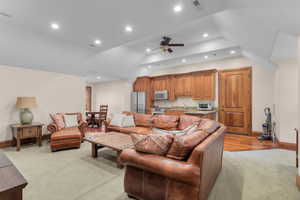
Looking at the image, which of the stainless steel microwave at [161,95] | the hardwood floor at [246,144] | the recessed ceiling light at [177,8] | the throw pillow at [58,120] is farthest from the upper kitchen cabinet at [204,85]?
the throw pillow at [58,120]

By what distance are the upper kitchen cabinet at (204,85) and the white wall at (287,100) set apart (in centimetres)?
207

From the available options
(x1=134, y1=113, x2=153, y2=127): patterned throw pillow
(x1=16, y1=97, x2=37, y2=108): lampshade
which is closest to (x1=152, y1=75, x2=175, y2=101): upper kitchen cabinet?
(x1=134, y1=113, x2=153, y2=127): patterned throw pillow

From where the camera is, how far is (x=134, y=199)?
1.86 meters

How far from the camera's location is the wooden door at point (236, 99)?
5094 mm

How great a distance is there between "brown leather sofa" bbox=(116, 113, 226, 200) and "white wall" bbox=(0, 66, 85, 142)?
4.15m

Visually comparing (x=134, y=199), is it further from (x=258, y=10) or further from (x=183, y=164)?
(x=258, y=10)

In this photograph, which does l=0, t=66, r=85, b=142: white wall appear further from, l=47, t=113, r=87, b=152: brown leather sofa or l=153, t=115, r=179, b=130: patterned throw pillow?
l=153, t=115, r=179, b=130: patterned throw pillow

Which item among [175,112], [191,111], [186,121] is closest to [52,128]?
[186,121]

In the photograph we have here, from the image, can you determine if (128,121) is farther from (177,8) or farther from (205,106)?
(177,8)

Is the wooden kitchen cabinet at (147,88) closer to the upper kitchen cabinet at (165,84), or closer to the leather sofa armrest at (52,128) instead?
the upper kitchen cabinet at (165,84)

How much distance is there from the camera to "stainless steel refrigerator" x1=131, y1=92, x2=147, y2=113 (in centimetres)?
712

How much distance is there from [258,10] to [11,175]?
3561mm

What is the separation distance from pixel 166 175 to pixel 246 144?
3.68 m

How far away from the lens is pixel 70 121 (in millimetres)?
4406
